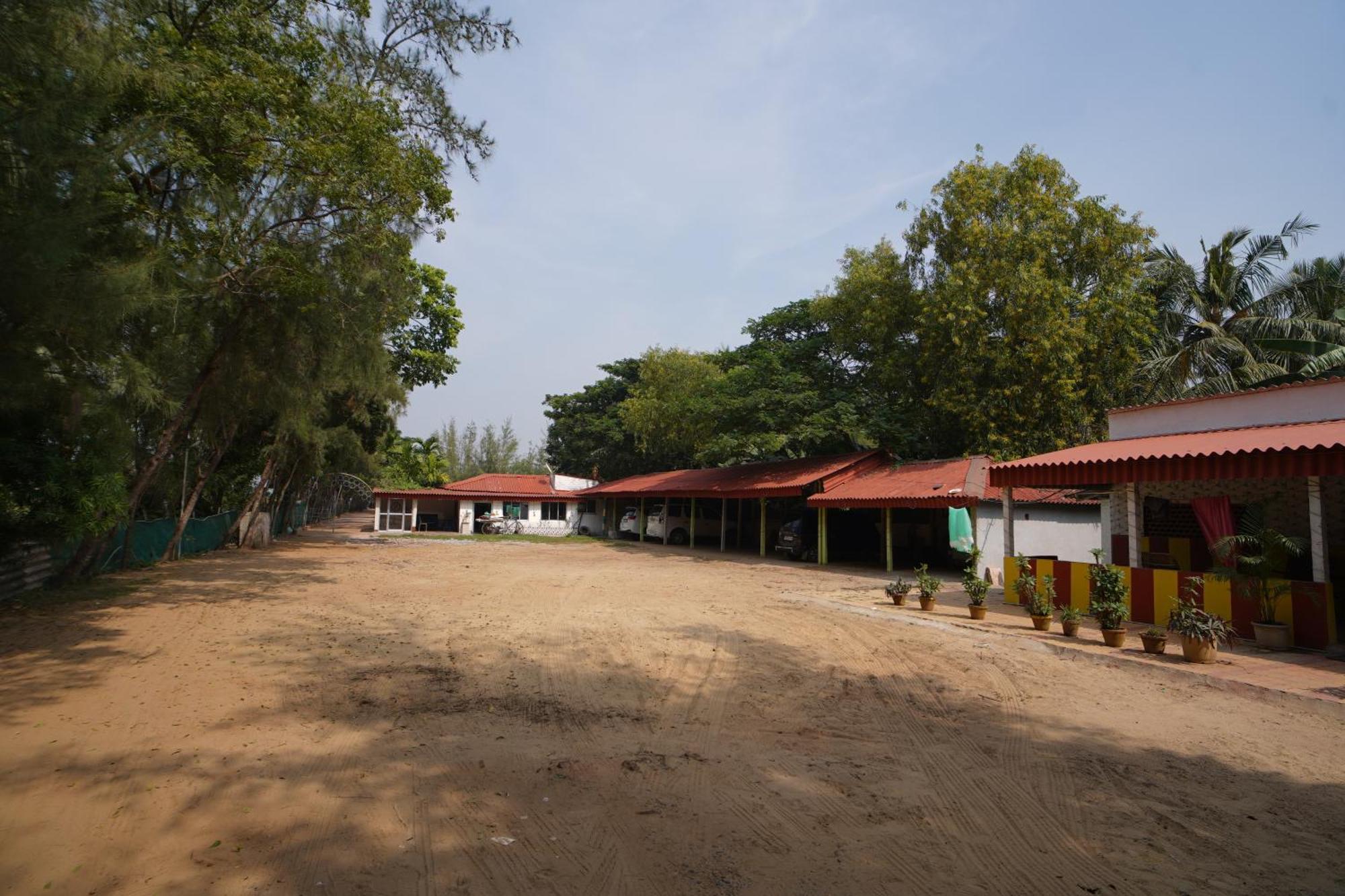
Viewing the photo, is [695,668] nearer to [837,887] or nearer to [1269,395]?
[837,887]

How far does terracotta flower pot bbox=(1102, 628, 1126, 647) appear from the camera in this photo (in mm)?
8555

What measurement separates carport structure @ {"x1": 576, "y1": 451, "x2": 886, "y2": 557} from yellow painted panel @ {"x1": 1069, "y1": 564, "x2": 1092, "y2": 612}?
10.1 metres

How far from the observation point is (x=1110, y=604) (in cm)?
878

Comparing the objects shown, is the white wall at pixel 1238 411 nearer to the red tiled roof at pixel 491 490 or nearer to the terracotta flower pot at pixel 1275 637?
the terracotta flower pot at pixel 1275 637

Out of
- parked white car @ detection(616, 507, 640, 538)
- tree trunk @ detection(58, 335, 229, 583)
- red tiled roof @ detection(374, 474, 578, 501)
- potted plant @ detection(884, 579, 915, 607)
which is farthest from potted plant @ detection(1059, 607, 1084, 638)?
red tiled roof @ detection(374, 474, 578, 501)

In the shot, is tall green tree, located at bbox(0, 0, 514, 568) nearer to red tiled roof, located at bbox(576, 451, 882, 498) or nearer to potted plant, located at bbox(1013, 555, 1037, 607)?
potted plant, located at bbox(1013, 555, 1037, 607)

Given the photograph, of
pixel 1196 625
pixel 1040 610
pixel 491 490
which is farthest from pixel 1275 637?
pixel 491 490

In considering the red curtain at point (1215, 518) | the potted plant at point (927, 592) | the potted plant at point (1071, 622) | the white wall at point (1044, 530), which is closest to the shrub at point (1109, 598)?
the potted plant at point (1071, 622)

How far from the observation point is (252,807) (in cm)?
393

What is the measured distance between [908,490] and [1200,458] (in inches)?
337

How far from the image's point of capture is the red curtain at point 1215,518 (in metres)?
9.54

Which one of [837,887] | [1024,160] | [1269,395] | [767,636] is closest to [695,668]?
[767,636]

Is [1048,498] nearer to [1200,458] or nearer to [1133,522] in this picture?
[1133,522]

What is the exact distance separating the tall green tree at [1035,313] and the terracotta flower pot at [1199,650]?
43.4 feet
